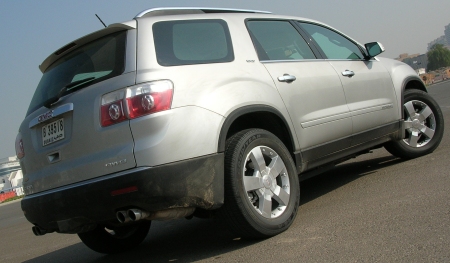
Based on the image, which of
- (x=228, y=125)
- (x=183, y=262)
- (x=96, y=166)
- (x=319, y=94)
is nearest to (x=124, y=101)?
(x=96, y=166)

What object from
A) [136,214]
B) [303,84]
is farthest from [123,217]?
[303,84]

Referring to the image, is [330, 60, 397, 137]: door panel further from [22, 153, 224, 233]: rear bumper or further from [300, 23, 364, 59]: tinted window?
[22, 153, 224, 233]: rear bumper

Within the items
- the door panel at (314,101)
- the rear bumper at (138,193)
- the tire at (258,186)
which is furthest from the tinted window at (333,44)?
the rear bumper at (138,193)

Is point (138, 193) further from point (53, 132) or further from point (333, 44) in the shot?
point (333, 44)

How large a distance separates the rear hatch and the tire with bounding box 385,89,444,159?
3.87 m

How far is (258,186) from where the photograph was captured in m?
4.16

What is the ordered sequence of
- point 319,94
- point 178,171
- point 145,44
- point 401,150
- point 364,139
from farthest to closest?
1. point 401,150
2. point 364,139
3. point 319,94
4. point 145,44
5. point 178,171

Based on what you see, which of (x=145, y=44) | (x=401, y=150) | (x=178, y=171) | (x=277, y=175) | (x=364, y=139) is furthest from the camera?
(x=401, y=150)

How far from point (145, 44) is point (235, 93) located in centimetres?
78

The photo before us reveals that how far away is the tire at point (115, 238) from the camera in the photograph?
501 centimetres

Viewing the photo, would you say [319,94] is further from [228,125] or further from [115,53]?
[115,53]

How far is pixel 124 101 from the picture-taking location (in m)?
3.69

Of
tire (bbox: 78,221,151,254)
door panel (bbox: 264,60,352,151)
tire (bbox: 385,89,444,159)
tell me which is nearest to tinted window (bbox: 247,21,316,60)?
door panel (bbox: 264,60,352,151)

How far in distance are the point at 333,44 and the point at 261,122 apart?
5.63ft
